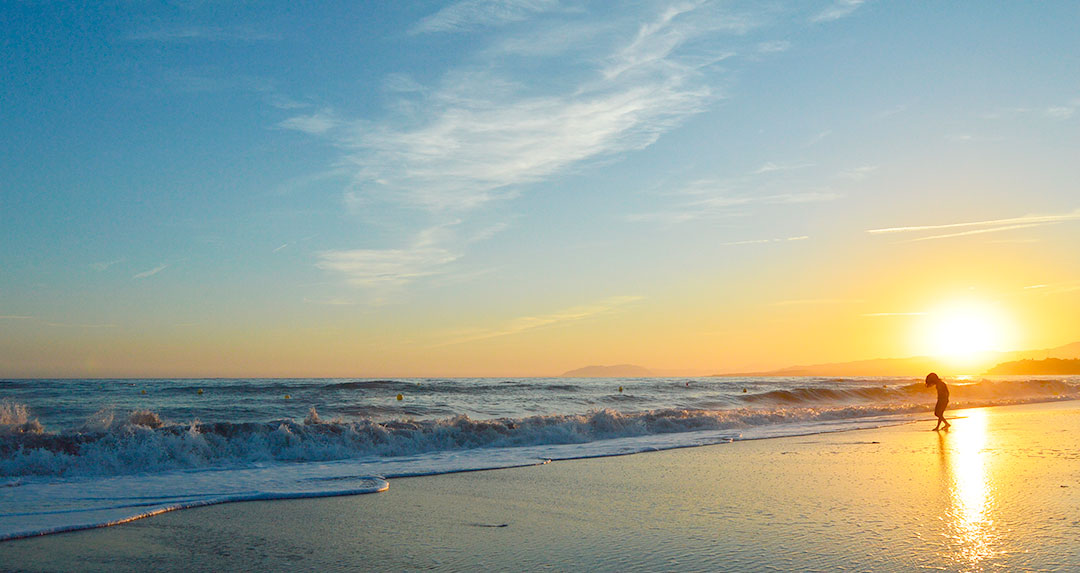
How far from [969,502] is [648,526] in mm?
3810

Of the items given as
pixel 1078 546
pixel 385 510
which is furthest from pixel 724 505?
pixel 385 510

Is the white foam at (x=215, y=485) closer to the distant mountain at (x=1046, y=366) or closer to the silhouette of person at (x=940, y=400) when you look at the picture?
the silhouette of person at (x=940, y=400)

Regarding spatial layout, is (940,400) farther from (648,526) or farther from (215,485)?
(215,485)

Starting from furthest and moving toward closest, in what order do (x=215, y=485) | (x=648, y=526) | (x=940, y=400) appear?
(x=940, y=400)
(x=215, y=485)
(x=648, y=526)

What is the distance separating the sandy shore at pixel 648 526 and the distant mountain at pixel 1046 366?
144 meters

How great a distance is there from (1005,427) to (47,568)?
20.9m

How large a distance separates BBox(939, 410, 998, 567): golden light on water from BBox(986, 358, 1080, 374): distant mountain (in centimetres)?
13972

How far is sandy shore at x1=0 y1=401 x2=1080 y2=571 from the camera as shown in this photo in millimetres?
5621

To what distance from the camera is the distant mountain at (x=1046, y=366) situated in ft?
415

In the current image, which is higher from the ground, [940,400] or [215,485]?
[940,400]

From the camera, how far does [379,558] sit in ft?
19.4

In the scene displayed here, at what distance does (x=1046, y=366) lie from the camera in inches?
5197

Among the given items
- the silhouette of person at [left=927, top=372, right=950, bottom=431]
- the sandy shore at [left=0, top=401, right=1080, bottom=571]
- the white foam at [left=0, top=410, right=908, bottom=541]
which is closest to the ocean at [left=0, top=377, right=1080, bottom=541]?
the white foam at [left=0, top=410, right=908, bottom=541]

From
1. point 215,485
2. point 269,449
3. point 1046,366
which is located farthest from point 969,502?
point 1046,366
